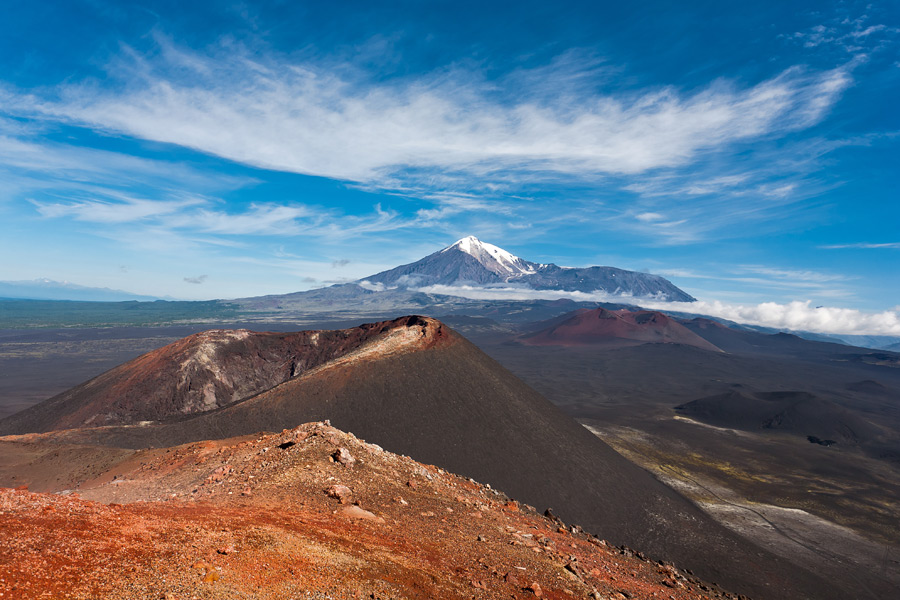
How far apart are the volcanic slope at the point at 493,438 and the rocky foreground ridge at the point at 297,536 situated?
514 centimetres

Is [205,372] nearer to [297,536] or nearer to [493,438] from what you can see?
Answer: [493,438]

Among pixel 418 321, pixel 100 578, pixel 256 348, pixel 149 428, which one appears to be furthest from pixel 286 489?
pixel 256 348

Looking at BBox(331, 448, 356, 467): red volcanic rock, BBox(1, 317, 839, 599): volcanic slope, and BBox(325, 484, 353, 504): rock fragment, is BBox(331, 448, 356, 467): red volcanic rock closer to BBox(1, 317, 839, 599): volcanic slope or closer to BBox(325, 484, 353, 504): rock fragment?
BBox(325, 484, 353, 504): rock fragment

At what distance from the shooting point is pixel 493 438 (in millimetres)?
29969

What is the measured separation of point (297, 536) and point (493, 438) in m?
21.2

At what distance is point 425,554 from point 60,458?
84.7 ft

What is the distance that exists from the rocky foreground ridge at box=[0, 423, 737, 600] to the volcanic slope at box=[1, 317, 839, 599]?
202 inches

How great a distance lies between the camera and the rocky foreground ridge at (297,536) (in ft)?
23.7

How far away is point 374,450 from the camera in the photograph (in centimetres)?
1856

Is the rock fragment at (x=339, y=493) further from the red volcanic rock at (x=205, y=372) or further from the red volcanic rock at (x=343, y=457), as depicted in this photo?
the red volcanic rock at (x=205, y=372)

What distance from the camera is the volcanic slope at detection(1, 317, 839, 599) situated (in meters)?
24.9

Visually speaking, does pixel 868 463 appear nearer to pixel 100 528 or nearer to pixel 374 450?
pixel 374 450

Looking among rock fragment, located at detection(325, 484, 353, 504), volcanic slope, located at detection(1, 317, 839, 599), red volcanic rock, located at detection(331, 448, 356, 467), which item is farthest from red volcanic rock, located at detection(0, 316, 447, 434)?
rock fragment, located at detection(325, 484, 353, 504)

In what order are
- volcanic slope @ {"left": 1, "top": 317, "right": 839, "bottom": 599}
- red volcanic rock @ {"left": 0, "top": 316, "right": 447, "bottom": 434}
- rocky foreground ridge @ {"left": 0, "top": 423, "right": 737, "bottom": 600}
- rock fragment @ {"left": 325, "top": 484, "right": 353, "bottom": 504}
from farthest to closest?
red volcanic rock @ {"left": 0, "top": 316, "right": 447, "bottom": 434} < volcanic slope @ {"left": 1, "top": 317, "right": 839, "bottom": 599} < rock fragment @ {"left": 325, "top": 484, "right": 353, "bottom": 504} < rocky foreground ridge @ {"left": 0, "top": 423, "right": 737, "bottom": 600}
